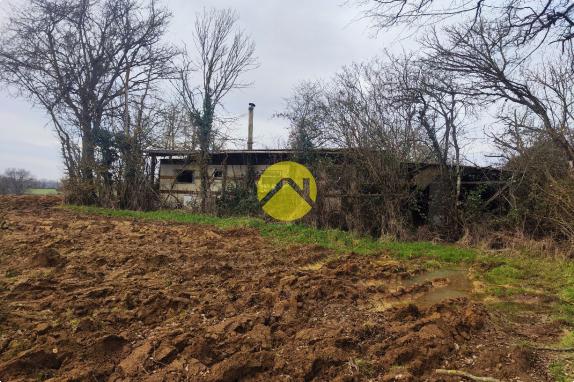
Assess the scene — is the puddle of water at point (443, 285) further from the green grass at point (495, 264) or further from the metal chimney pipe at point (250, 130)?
the metal chimney pipe at point (250, 130)

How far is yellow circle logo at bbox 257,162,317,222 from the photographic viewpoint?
10680mm

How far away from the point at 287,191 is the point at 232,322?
27.4 ft

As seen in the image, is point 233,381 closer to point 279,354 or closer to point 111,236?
point 279,354

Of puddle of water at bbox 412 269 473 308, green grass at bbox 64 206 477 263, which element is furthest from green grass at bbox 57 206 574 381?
puddle of water at bbox 412 269 473 308

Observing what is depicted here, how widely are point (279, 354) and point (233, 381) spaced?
46 cm

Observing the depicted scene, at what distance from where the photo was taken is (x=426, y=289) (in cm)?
499

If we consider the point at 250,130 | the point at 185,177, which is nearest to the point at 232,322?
the point at 185,177

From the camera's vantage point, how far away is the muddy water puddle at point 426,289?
4.44 metres

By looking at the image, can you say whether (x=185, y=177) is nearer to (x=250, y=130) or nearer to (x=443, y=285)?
(x=250, y=130)

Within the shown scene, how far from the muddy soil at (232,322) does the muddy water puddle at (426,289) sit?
0.09 ft

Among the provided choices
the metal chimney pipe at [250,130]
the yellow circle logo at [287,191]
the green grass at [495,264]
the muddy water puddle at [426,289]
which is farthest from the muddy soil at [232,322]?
the metal chimney pipe at [250,130]

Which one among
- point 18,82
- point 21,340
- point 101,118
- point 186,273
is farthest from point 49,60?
point 21,340

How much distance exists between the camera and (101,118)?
17453 millimetres

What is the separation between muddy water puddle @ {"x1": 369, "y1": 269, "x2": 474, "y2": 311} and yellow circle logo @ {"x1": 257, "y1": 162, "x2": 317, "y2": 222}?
4954 millimetres
